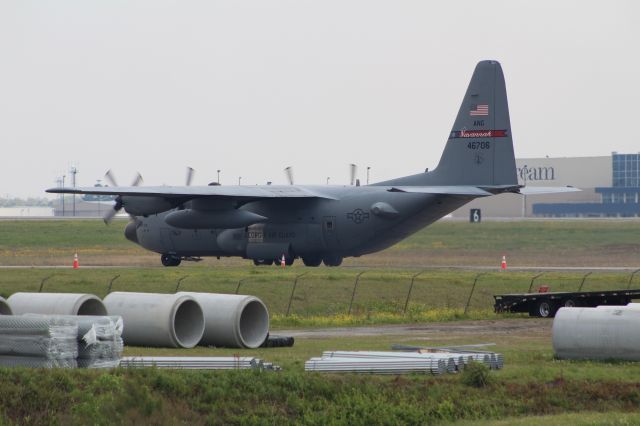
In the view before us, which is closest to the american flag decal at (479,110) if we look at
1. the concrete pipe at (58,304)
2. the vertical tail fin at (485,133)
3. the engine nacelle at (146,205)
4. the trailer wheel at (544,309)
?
the vertical tail fin at (485,133)

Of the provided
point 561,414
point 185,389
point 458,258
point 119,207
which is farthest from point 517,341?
point 458,258

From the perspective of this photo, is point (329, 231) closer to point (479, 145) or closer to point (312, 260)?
point (312, 260)

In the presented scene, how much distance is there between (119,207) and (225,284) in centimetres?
1411

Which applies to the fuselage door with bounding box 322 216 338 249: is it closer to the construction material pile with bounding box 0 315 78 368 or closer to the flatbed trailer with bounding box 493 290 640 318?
the flatbed trailer with bounding box 493 290 640 318

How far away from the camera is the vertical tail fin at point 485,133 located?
53.8m

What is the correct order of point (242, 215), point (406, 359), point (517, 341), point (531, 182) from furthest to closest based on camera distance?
point (531, 182), point (242, 215), point (517, 341), point (406, 359)

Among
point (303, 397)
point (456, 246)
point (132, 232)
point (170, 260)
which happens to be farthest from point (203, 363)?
point (456, 246)

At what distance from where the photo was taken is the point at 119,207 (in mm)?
57688

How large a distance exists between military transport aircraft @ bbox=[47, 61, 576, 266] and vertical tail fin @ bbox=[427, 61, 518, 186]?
5 cm

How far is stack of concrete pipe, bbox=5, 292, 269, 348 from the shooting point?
28000mm

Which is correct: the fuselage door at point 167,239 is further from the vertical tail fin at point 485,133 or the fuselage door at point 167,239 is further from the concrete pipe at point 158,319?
the concrete pipe at point 158,319

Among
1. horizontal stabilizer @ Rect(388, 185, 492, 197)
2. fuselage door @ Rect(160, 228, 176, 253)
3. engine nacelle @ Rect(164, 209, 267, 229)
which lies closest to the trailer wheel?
horizontal stabilizer @ Rect(388, 185, 492, 197)

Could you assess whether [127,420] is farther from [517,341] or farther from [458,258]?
[458,258]

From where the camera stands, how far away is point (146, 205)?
56.1m
